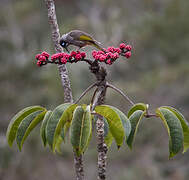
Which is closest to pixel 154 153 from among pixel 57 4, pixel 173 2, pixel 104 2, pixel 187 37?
pixel 187 37

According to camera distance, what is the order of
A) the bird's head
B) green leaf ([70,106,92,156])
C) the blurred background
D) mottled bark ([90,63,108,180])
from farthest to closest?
the blurred background, the bird's head, mottled bark ([90,63,108,180]), green leaf ([70,106,92,156])

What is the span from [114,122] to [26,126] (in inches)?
14.4

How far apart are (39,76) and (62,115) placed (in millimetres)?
6908

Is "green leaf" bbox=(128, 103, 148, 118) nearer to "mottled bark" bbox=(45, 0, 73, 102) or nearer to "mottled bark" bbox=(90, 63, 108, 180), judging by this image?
"mottled bark" bbox=(90, 63, 108, 180)

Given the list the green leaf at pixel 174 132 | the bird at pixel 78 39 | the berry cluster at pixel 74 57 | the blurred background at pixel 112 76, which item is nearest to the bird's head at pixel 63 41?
the bird at pixel 78 39

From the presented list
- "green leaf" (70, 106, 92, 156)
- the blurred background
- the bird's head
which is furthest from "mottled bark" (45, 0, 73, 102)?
the blurred background

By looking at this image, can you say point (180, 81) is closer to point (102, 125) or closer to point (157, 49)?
point (157, 49)

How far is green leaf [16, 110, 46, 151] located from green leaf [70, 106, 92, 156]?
8.2 inches

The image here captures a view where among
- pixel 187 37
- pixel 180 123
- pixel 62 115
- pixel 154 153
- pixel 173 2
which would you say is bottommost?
pixel 154 153

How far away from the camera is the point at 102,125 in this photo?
1.19 metres

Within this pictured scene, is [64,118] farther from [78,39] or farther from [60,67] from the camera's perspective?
[78,39]

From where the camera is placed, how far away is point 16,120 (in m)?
1.29

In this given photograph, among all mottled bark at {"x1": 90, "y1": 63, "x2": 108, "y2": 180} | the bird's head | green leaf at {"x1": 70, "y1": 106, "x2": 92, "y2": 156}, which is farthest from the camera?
the bird's head

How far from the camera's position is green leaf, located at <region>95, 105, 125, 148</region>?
1084 millimetres
